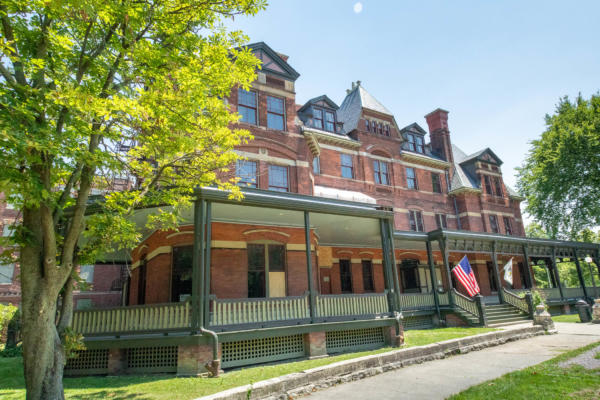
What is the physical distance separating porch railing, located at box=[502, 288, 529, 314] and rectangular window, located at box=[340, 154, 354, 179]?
11.2 m

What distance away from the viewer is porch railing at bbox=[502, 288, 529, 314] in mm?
18542

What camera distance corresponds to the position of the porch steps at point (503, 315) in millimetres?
16948

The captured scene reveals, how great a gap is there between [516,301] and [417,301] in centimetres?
605

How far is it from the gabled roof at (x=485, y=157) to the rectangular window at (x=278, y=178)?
20.9 metres

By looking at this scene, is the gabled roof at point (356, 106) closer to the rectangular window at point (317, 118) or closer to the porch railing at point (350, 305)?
the rectangular window at point (317, 118)

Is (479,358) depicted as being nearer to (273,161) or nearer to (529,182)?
(273,161)

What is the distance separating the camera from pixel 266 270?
14.6 metres

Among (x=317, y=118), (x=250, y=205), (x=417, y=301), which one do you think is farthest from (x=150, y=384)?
(x=317, y=118)

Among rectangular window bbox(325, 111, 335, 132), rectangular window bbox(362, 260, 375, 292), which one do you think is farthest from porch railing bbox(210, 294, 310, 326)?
rectangular window bbox(325, 111, 335, 132)

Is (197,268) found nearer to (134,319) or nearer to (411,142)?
(134,319)

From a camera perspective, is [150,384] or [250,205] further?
[250,205]

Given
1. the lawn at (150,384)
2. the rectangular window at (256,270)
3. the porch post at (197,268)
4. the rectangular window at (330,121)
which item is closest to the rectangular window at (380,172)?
the rectangular window at (330,121)

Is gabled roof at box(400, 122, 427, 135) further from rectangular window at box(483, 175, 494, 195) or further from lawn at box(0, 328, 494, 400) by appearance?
lawn at box(0, 328, 494, 400)

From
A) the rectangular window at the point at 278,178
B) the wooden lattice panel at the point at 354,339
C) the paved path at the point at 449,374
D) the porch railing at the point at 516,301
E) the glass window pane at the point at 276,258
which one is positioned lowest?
the paved path at the point at 449,374
